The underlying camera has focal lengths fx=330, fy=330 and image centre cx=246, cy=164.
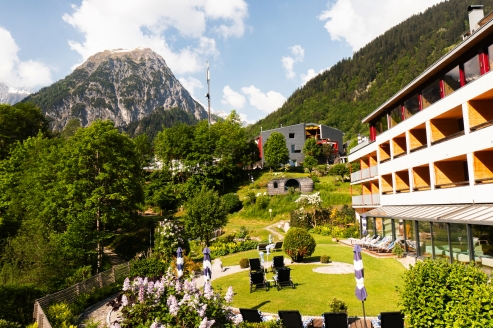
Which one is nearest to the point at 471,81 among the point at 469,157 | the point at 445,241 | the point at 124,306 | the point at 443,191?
the point at 469,157

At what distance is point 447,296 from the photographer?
6555mm

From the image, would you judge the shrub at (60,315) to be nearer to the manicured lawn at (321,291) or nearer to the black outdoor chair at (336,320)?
the manicured lawn at (321,291)

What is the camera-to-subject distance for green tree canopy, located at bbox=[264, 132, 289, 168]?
206 feet

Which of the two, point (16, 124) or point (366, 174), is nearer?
point (366, 174)

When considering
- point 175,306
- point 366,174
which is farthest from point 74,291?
point 366,174

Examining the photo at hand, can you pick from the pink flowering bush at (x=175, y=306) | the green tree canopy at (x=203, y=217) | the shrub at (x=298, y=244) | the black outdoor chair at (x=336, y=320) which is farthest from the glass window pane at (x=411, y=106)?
the pink flowering bush at (x=175, y=306)

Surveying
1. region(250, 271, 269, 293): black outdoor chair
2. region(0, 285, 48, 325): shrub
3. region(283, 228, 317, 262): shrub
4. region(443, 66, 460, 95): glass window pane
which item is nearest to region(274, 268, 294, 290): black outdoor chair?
region(250, 271, 269, 293): black outdoor chair

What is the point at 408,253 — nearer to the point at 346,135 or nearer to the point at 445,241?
the point at 445,241

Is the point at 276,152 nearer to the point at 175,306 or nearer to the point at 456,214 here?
the point at 456,214

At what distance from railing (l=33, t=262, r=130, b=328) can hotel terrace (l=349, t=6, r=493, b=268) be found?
1570 cm

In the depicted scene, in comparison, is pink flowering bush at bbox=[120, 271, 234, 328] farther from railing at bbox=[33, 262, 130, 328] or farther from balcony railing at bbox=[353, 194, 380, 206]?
balcony railing at bbox=[353, 194, 380, 206]

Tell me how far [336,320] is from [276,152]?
55542 mm

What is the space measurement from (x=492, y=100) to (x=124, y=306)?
1828 cm

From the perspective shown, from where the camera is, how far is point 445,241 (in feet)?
49.9
